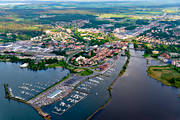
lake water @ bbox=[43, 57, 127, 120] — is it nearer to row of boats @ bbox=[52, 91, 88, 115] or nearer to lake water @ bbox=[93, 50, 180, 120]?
row of boats @ bbox=[52, 91, 88, 115]

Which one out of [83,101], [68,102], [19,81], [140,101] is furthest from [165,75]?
[19,81]

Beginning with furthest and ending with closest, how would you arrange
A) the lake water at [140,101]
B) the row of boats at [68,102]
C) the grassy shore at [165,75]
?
the grassy shore at [165,75], the row of boats at [68,102], the lake water at [140,101]

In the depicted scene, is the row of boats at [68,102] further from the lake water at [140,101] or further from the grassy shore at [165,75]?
the grassy shore at [165,75]

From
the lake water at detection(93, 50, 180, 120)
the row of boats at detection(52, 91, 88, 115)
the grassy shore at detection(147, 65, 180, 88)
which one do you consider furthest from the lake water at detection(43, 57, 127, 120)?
the grassy shore at detection(147, 65, 180, 88)

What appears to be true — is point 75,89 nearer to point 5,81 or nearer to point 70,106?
point 70,106

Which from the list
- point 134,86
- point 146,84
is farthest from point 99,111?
point 146,84

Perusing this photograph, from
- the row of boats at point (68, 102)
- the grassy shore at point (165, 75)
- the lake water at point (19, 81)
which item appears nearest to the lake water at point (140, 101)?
the grassy shore at point (165, 75)

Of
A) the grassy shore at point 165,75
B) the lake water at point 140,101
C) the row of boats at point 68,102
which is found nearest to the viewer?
the lake water at point 140,101
